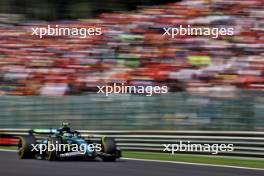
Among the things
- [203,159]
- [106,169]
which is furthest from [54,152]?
[203,159]

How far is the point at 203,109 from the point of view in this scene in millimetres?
11609

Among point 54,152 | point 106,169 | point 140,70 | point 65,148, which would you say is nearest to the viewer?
point 106,169

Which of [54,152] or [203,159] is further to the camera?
[203,159]

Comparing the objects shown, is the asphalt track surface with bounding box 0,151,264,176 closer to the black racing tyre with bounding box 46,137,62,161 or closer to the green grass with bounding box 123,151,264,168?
the black racing tyre with bounding box 46,137,62,161

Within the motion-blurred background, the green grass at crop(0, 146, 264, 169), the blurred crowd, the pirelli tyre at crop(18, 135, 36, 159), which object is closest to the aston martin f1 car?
the pirelli tyre at crop(18, 135, 36, 159)

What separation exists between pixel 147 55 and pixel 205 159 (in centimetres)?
306

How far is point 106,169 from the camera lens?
891 centimetres

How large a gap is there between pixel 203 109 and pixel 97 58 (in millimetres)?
3121

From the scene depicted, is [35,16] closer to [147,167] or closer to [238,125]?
[238,125]

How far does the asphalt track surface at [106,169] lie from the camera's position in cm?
827

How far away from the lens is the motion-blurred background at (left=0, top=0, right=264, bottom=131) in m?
11.7

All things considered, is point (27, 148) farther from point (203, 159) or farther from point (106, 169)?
point (203, 159)

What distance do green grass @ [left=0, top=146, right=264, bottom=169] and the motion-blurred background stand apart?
532 mm

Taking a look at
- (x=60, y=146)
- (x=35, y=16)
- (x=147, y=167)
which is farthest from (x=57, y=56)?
(x=147, y=167)
